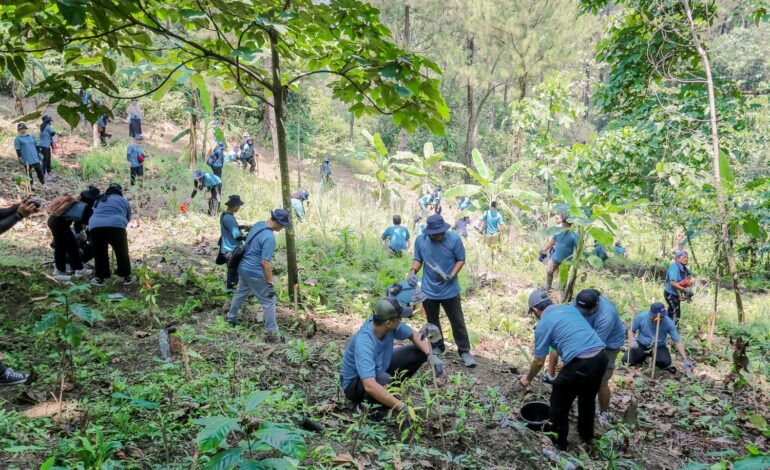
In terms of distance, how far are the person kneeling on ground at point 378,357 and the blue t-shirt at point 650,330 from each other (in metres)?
3.98

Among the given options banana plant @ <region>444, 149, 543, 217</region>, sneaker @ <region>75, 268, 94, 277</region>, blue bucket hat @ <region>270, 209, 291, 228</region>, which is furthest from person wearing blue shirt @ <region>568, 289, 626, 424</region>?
sneaker @ <region>75, 268, 94, 277</region>

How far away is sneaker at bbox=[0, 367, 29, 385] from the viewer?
4168 millimetres

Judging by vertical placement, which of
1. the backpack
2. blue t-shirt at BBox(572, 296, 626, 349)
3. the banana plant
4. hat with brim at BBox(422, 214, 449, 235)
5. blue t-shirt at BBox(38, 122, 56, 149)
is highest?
blue t-shirt at BBox(38, 122, 56, 149)

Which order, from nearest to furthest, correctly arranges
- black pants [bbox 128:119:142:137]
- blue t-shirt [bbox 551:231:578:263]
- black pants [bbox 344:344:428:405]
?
black pants [bbox 344:344:428:405]
blue t-shirt [bbox 551:231:578:263]
black pants [bbox 128:119:142:137]

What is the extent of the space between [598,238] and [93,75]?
19.8 ft

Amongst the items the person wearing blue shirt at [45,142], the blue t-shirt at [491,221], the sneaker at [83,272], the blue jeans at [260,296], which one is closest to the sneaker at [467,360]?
the blue jeans at [260,296]

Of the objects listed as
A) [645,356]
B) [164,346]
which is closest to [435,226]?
[164,346]

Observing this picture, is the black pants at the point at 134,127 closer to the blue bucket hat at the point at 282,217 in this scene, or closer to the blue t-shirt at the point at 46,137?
the blue t-shirt at the point at 46,137

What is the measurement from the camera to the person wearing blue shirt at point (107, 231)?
702cm

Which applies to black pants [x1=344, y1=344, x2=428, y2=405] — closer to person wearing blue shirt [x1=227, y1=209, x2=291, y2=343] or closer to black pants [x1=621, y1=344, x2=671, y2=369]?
person wearing blue shirt [x1=227, y1=209, x2=291, y2=343]

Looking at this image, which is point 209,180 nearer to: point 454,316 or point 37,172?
point 37,172

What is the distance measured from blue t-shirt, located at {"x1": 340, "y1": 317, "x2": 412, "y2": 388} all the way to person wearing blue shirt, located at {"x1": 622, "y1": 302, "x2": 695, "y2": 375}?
13.3 ft

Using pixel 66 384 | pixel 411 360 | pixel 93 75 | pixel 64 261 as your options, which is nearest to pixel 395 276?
pixel 411 360

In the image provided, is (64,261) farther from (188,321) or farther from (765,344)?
(765,344)
